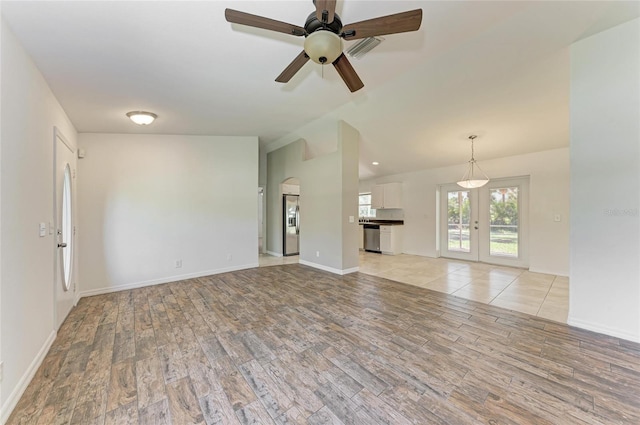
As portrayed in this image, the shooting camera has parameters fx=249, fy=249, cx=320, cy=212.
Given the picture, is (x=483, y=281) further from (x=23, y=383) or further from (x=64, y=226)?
(x=64, y=226)

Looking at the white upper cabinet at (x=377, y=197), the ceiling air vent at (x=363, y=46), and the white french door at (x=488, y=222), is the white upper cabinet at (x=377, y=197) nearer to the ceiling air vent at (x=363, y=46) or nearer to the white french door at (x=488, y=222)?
the white french door at (x=488, y=222)

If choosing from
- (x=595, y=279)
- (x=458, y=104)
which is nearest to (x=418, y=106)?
(x=458, y=104)

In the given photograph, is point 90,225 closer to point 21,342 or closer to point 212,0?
point 21,342

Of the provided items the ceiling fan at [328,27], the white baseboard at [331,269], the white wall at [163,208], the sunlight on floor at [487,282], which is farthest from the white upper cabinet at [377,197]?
the ceiling fan at [328,27]

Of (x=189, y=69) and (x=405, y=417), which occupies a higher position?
(x=189, y=69)

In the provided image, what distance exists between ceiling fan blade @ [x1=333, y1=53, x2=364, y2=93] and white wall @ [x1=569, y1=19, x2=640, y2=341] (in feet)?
7.77

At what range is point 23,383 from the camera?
176 centimetres

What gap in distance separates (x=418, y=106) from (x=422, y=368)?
3711 millimetres

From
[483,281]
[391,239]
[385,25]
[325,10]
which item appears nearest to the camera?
[325,10]

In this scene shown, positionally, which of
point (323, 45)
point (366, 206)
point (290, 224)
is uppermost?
point (323, 45)

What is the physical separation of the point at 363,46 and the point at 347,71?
2.07ft

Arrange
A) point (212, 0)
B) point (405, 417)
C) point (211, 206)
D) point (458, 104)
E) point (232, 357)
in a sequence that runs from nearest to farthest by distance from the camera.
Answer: point (405, 417) < point (212, 0) < point (232, 357) < point (458, 104) < point (211, 206)

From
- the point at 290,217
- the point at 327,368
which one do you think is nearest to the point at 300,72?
the point at 327,368

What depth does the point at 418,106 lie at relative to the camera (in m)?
4.05
